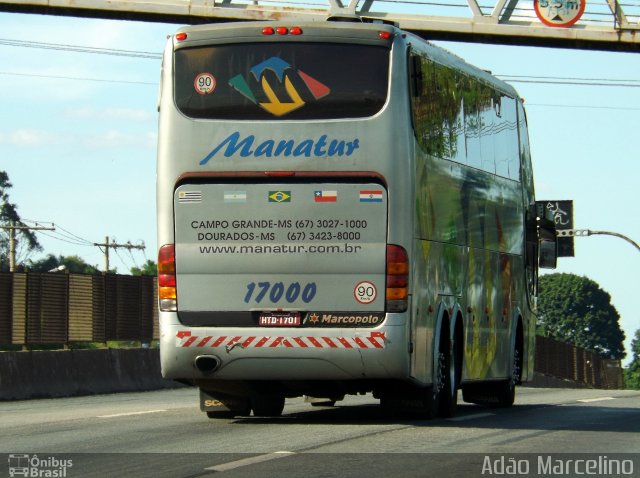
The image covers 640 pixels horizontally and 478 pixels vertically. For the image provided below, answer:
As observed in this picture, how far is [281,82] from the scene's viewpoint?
16.3 meters

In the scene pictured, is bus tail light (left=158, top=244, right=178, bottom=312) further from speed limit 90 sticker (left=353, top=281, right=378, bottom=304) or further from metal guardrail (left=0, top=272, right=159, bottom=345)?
metal guardrail (left=0, top=272, right=159, bottom=345)

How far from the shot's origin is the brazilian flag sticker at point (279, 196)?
53.2ft

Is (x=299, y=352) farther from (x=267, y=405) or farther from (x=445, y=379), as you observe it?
(x=445, y=379)

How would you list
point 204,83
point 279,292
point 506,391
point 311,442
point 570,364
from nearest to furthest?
point 311,442 → point 279,292 → point 204,83 → point 506,391 → point 570,364

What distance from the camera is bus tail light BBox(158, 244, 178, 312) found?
16406 millimetres

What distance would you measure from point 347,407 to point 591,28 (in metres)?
10.4

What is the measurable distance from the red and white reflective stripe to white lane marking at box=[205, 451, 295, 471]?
120 inches

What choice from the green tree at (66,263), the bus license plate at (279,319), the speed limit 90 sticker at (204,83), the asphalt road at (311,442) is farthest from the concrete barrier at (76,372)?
the green tree at (66,263)

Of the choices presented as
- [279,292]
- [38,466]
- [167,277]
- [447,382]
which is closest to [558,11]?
[447,382]

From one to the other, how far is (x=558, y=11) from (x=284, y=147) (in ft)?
44.5

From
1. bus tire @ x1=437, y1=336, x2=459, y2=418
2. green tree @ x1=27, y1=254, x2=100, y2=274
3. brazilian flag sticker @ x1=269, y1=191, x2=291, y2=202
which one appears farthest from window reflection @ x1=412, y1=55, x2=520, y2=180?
green tree @ x1=27, y1=254, x2=100, y2=274

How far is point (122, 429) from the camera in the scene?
53.1 ft

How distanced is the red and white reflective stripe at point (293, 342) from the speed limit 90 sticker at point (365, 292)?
1.12 ft

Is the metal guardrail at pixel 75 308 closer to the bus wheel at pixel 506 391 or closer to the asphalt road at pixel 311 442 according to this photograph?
the asphalt road at pixel 311 442
